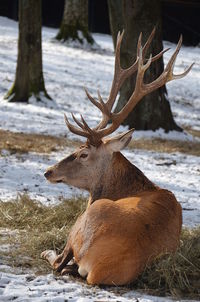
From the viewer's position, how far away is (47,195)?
780 centimetres

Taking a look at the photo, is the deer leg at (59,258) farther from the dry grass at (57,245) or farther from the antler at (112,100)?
the antler at (112,100)

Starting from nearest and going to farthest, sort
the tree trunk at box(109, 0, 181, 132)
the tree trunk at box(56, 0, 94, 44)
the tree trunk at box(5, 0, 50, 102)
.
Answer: the tree trunk at box(109, 0, 181, 132) → the tree trunk at box(5, 0, 50, 102) → the tree trunk at box(56, 0, 94, 44)

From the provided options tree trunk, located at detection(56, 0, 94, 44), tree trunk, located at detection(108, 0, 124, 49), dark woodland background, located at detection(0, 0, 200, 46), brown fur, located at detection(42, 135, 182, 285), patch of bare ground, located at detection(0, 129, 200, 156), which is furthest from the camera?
dark woodland background, located at detection(0, 0, 200, 46)

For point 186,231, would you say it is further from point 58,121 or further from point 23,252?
point 58,121

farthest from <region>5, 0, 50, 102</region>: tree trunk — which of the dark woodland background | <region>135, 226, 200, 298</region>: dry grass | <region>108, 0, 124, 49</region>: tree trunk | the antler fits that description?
the dark woodland background

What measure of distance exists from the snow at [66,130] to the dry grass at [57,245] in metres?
0.18

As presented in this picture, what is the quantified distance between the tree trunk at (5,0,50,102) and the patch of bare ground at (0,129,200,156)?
2.52 m

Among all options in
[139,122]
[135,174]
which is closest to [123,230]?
[135,174]

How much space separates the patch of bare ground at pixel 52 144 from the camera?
1011 cm

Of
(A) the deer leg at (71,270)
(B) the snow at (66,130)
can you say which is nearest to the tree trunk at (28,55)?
(B) the snow at (66,130)

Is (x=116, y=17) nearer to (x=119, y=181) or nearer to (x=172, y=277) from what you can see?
(x=119, y=181)

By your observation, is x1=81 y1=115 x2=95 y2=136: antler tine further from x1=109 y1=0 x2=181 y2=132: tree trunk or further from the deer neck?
x1=109 y1=0 x2=181 y2=132: tree trunk

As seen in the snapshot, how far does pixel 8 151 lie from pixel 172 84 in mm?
8905

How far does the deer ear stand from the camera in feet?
18.8
